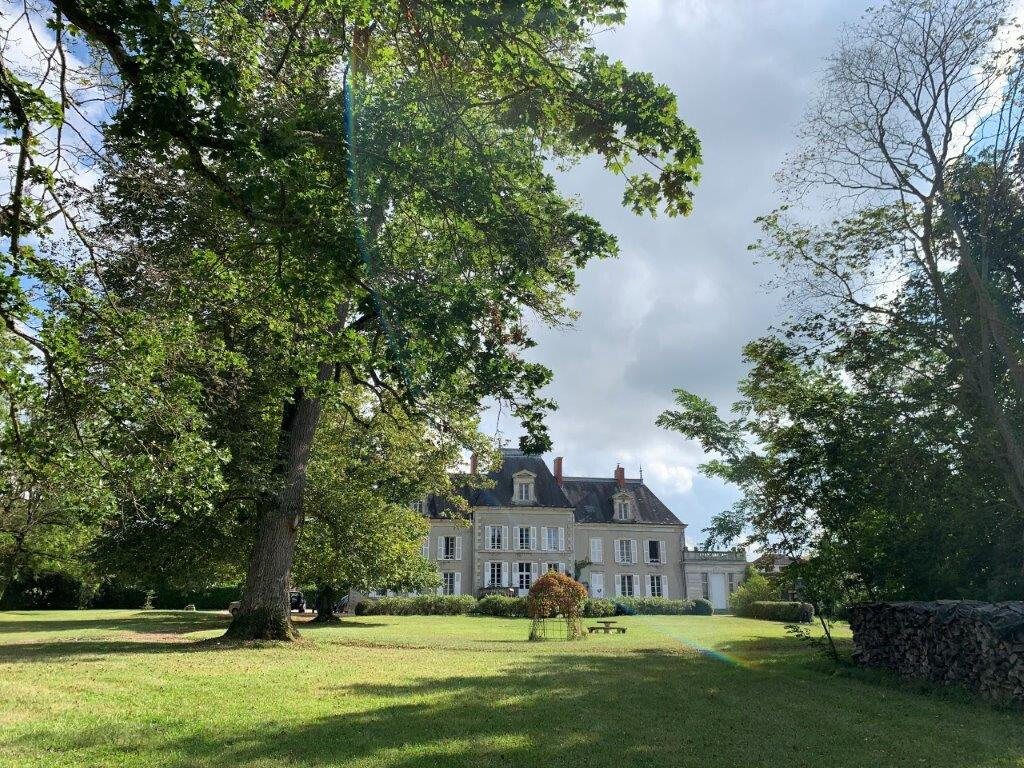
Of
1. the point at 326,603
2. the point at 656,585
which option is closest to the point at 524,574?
the point at 656,585

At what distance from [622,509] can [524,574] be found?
881 centimetres

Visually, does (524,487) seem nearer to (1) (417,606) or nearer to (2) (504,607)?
(2) (504,607)

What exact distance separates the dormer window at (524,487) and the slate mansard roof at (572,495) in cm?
37

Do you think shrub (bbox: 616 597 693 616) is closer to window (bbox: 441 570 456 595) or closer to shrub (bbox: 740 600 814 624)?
shrub (bbox: 740 600 814 624)

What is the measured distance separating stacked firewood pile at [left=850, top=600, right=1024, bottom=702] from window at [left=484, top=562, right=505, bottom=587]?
3543cm

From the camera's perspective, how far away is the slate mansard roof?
48188 millimetres

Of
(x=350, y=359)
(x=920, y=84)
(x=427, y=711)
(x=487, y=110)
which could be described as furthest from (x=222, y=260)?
(x=920, y=84)

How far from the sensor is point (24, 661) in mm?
11180

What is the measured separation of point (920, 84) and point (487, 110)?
10.6m

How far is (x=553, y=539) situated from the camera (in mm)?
47750

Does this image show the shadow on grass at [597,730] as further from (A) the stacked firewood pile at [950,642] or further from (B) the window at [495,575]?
(B) the window at [495,575]

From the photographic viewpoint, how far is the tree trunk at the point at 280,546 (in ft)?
48.5

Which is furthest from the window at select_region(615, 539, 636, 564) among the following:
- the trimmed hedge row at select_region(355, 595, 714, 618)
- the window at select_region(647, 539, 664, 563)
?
the trimmed hedge row at select_region(355, 595, 714, 618)

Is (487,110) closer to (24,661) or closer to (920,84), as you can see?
(920,84)
